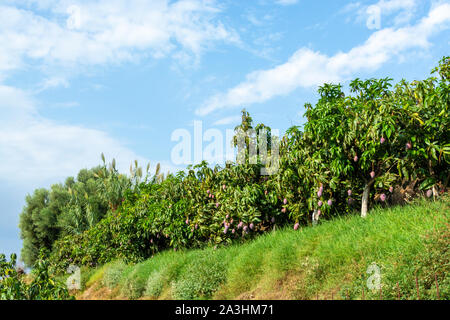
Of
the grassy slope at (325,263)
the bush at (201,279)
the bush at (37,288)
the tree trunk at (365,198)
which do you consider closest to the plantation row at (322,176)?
the tree trunk at (365,198)

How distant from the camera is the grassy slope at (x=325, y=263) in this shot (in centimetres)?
505

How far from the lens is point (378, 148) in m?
7.30

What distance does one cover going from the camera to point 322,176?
7648 mm

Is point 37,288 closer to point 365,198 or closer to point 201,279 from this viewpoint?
point 201,279

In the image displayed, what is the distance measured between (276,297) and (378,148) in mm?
3389

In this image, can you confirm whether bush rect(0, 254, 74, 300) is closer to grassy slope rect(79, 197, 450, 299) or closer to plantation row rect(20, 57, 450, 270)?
grassy slope rect(79, 197, 450, 299)

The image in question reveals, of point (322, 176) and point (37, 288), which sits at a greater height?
point (322, 176)

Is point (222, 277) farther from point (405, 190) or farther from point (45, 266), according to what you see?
point (405, 190)

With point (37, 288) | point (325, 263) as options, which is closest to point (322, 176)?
point (325, 263)

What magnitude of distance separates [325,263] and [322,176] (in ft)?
6.79

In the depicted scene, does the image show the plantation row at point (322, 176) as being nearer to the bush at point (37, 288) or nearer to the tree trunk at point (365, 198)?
the tree trunk at point (365, 198)

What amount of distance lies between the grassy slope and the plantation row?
0.58 metres

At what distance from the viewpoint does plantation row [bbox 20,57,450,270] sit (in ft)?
23.6
